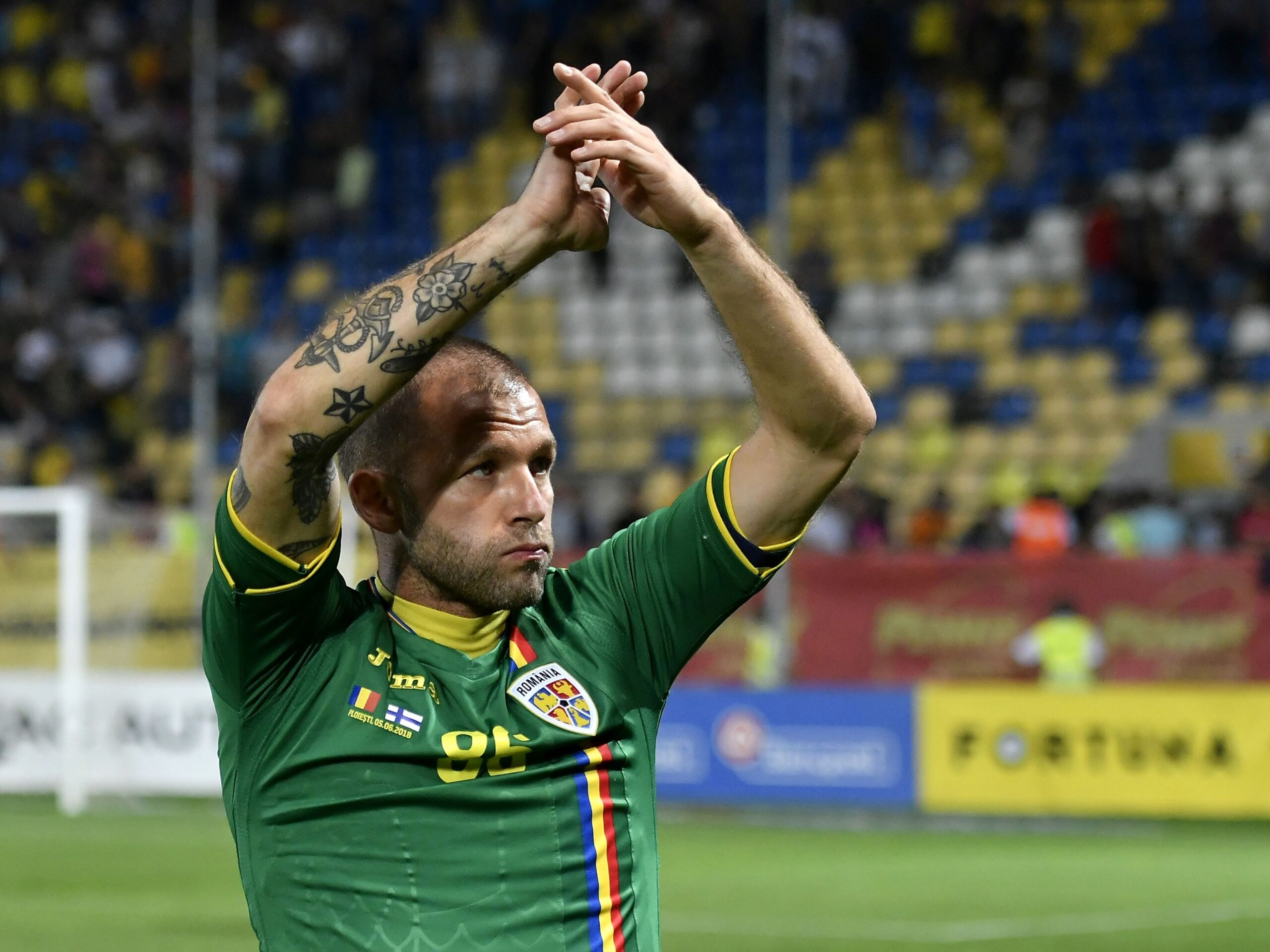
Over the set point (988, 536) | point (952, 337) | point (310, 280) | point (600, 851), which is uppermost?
point (310, 280)

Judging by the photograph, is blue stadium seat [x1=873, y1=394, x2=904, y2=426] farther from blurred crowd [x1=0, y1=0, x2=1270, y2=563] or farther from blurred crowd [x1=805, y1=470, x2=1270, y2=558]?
blurred crowd [x1=805, y1=470, x2=1270, y2=558]

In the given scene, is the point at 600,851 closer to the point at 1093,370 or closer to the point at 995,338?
the point at 1093,370

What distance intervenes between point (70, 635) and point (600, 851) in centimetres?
1235

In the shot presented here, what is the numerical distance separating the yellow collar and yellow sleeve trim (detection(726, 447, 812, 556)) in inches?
14.0

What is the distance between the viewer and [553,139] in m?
2.80

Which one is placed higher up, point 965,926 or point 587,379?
point 587,379

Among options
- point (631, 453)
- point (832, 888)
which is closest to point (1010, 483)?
point (631, 453)

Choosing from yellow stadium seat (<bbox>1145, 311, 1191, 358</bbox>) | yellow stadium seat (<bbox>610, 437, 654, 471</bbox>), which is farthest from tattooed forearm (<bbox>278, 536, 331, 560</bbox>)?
yellow stadium seat (<bbox>1145, 311, 1191, 358</bbox>)

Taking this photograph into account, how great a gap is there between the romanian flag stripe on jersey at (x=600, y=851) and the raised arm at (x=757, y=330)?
398 millimetres

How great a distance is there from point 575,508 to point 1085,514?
12.4 ft

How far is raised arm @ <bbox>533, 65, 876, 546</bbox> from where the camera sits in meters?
2.83

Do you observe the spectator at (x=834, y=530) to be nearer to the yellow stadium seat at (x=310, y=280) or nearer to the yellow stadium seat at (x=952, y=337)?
the yellow stadium seat at (x=952, y=337)

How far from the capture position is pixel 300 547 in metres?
2.87

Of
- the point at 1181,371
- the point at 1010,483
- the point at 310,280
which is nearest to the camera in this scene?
the point at 1010,483
